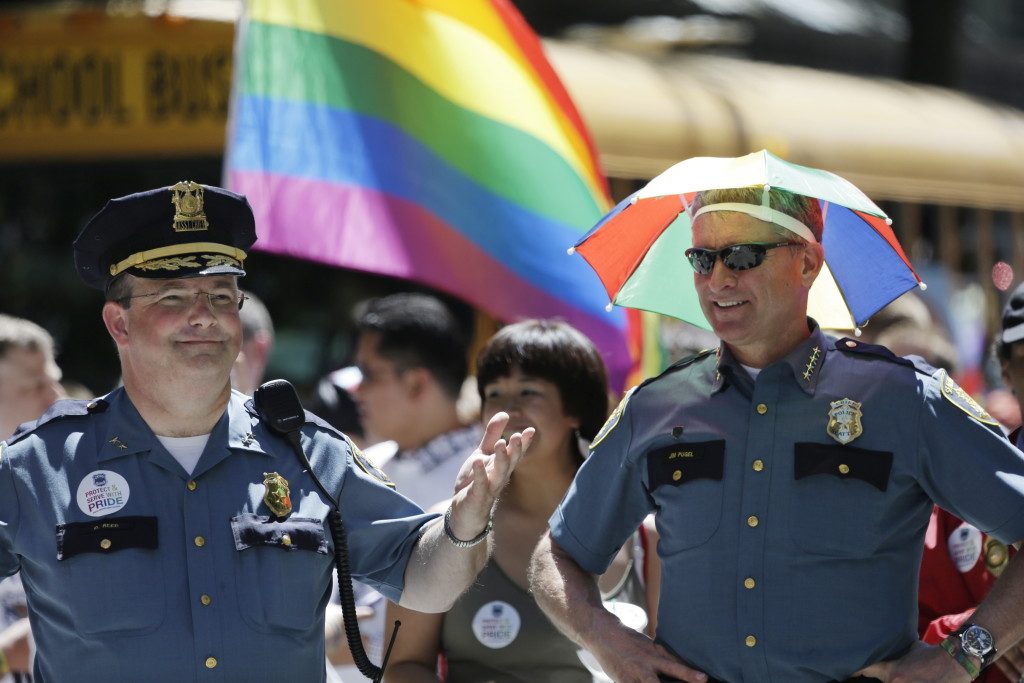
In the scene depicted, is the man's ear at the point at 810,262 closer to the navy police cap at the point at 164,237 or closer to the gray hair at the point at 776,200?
the gray hair at the point at 776,200

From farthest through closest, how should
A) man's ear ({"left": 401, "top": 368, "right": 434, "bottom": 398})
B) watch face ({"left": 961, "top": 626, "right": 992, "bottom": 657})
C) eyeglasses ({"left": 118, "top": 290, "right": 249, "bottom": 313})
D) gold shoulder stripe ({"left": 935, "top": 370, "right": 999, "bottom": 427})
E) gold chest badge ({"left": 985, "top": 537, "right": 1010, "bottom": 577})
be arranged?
man's ear ({"left": 401, "top": 368, "right": 434, "bottom": 398})
gold chest badge ({"left": 985, "top": 537, "right": 1010, "bottom": 577})
eyeglasses ({"left": 118, "top": 290, "right": 249, "bottom": 313})
gold shoulder stripe ({"left": 935, "top": 370, "right": 999, "bottom": 427})
watch face ({"left": 961, "top": 626, "right": 992, "bottom": 657})

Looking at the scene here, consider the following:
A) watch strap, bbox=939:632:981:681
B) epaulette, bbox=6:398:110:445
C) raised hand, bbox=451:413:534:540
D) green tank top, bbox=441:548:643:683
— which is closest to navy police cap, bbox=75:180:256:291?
epaulette, bbox=6:398:110:445

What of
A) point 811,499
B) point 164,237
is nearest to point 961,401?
point 811,499

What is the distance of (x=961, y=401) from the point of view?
3197 mm

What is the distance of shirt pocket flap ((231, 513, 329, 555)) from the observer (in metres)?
3.16

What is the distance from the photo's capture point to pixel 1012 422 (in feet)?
20.5

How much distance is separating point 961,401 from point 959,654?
0.50 m

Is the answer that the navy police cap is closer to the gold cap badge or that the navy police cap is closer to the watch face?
the gold cap badge

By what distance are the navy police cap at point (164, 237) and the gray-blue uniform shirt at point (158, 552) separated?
30cm

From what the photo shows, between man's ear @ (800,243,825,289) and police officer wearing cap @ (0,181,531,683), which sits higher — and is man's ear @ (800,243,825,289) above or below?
A: above

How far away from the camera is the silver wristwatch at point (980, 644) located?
3.07 meters

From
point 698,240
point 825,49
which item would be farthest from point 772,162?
point 825,49

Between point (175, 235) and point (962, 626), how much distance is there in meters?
1.79

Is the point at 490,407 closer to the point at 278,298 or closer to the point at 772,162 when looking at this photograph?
the point at 772,162
